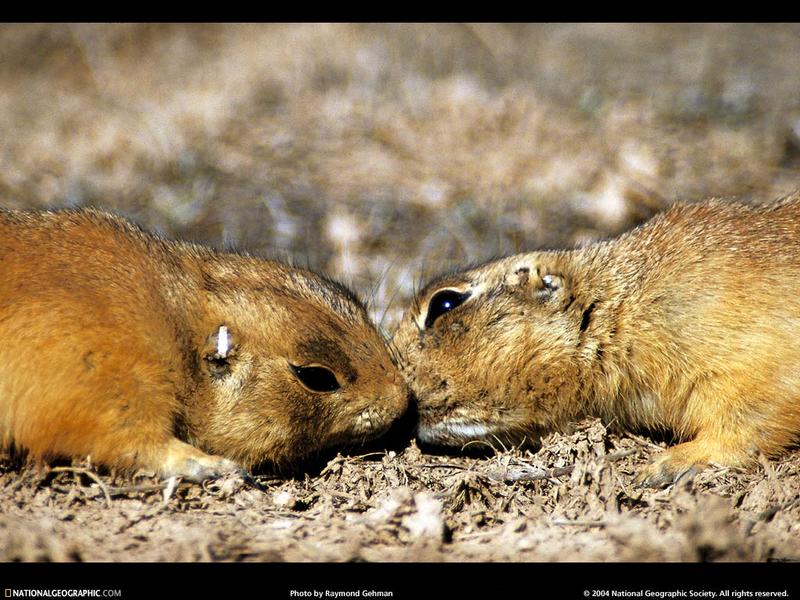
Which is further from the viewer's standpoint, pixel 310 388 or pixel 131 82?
pixel 131 82

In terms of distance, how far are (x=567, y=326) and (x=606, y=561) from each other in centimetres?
210

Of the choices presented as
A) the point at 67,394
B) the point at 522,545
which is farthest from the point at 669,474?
the point at 67,394

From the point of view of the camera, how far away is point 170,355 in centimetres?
486

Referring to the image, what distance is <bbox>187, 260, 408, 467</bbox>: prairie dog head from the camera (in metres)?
5.09

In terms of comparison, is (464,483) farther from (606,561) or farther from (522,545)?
(606,561)

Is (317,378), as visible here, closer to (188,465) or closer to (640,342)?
(188,465)

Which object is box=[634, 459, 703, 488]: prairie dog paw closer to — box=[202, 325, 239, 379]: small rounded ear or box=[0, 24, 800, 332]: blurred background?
box=[202, 325, 239, 379]: small rounded ear

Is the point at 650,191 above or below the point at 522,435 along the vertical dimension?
above

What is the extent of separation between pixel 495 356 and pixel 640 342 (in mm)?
874

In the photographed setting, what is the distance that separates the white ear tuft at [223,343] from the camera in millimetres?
5113

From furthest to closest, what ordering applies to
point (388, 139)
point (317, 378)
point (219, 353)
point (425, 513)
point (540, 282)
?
1. point (388, 139)
2. point (540, 282)
3. point (317, 378)
4. point (219, 353)
5. point (425, 513)

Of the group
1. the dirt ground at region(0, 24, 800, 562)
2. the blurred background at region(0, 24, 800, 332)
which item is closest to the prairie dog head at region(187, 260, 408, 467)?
the dirt ground at region(0, 24, 800, 562)

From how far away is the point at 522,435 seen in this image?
5.74m
